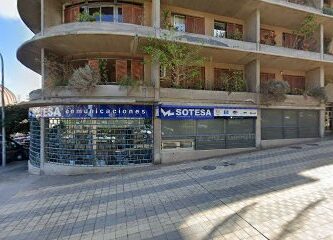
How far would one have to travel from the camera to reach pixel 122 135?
41.1ft

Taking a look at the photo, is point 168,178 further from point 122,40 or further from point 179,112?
point 122,40

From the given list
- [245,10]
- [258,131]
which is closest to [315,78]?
A: [258,131]

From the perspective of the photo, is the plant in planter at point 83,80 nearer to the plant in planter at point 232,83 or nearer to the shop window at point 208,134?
the shop window at point 208,134

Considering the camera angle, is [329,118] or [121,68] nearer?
[121,68]

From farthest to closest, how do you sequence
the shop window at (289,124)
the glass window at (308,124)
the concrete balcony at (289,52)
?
the glass window at (308,124), the shop window at (289,124), the concrete balcony at (289,52)

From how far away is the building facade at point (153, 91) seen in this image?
12.3 m

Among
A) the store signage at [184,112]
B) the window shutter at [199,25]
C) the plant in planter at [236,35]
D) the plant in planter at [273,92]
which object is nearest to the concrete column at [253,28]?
the plant in planter at [236,35]

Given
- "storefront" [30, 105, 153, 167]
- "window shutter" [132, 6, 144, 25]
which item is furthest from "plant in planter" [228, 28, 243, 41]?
"storefront" [30, 105, 153, 167]

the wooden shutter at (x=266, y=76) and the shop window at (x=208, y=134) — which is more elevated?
the wooden shutter at (x=266, y=76)

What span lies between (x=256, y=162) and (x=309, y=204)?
18.2ft

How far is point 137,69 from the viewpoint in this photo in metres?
13.8

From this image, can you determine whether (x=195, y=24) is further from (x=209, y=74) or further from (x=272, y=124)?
(x=272, y=124)

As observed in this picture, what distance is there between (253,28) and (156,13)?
6377mm

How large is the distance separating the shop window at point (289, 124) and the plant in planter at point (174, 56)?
5652mm
